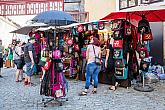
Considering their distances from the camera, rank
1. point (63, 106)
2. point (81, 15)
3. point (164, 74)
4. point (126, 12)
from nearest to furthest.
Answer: point (63, 106) → point (126, 12) → point (164, 74) → point (81, 15)

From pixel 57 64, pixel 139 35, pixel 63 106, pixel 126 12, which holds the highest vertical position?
pixel 126 12

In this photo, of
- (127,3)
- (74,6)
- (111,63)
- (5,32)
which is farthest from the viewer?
(5,32)

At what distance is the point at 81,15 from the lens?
55.3ft

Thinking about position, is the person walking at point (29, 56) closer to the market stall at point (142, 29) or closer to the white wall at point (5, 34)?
the market stall at point (142, 29)

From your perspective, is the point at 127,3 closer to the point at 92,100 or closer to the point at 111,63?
the point at 111,63

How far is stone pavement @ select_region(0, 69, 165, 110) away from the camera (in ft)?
22.1

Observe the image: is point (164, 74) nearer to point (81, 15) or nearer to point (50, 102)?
point (50, 102)

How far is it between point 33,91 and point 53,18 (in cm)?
266

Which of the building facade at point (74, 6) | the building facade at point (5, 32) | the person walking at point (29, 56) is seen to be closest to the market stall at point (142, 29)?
the person walking at point (29, 56)

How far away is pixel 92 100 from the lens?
24.3 feet

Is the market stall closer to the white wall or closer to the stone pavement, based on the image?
the stone pavement

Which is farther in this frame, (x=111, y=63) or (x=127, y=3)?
(x=127, y=3)

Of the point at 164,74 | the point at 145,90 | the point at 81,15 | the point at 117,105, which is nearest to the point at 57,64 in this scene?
the point at 117,105

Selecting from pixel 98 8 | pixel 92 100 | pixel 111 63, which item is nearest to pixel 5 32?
pixel 98 8
